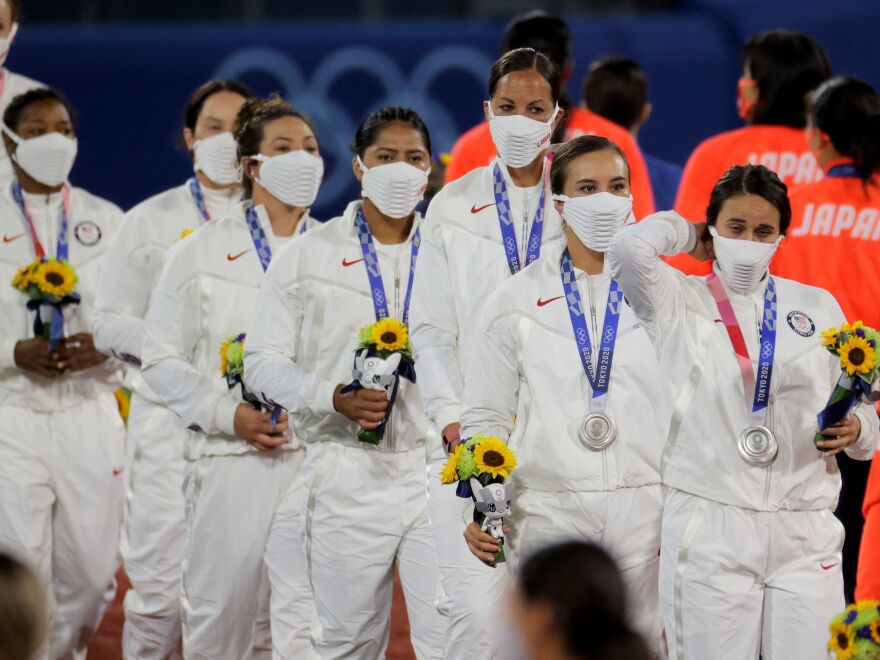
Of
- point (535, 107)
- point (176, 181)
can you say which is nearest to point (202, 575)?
point (535, 107)

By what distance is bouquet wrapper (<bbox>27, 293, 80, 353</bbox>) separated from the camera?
701 centimetres

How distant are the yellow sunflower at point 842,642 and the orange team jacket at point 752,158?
303 centimetres

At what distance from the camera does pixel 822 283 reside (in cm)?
666

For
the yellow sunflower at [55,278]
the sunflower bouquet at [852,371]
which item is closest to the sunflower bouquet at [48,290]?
the yellow sunflower at [55,278]

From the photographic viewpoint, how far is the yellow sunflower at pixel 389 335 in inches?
227

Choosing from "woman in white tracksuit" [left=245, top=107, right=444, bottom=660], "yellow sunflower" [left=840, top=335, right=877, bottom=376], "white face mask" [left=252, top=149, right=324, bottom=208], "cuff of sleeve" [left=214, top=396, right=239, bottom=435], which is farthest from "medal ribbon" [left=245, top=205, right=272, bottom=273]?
"yellow sunflower" [left=840, top=335, right=877, bottom=376]

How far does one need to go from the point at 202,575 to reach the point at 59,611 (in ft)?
3.20

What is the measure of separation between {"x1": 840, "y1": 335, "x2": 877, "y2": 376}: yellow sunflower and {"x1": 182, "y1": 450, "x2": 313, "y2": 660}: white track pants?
226 cm

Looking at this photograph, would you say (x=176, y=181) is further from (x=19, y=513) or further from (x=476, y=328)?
(x=476, y=328)

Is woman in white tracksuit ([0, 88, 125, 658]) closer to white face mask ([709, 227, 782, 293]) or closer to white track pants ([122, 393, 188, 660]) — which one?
white track pants ([122, 393, 188, 660])

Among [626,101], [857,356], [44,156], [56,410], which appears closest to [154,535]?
[56,410]

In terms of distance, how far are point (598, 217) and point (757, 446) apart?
90 centimetres

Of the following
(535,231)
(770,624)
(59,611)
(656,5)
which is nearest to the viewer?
(770,624)

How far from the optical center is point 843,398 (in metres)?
5.05
